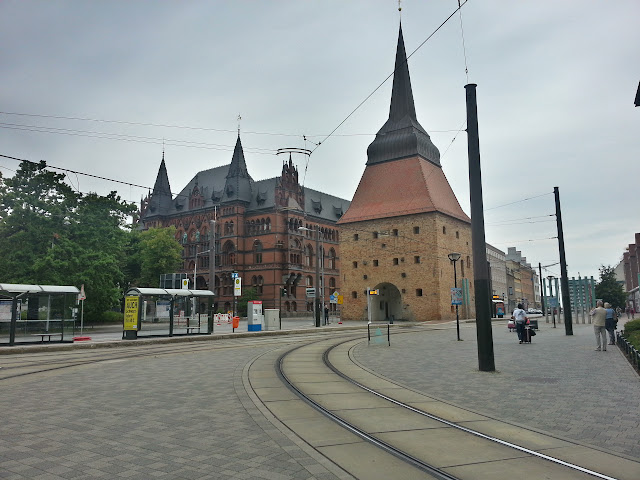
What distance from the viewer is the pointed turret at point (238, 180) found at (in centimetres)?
8012

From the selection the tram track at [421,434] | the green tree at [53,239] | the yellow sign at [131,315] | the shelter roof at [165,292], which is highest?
the green tree at [53,239]

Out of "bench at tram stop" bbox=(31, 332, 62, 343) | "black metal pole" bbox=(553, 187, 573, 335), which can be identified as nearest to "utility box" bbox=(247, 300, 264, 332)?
"bench at tram stop" bbox=(31, 332, 62, 343)

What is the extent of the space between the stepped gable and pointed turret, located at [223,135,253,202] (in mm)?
27794

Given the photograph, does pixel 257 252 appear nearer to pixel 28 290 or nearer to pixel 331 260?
pixel 331 260

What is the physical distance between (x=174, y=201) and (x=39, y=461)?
89.7 meters

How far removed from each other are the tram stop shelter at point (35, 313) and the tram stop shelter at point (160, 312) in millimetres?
2385

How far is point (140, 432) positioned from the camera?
6.11m

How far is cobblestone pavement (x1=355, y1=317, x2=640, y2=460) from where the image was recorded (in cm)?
644

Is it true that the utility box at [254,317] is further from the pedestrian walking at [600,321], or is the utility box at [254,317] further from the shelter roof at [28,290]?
the pedestrian walking at [600,321]

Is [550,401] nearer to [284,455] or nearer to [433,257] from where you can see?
[284,455]

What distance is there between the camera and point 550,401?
8.09 metres

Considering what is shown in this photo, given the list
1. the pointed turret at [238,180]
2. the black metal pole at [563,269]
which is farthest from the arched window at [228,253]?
the black metal pole at [563,269]

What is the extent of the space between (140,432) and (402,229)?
47.9 meters

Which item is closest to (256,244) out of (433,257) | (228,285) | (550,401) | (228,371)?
(228,285)
